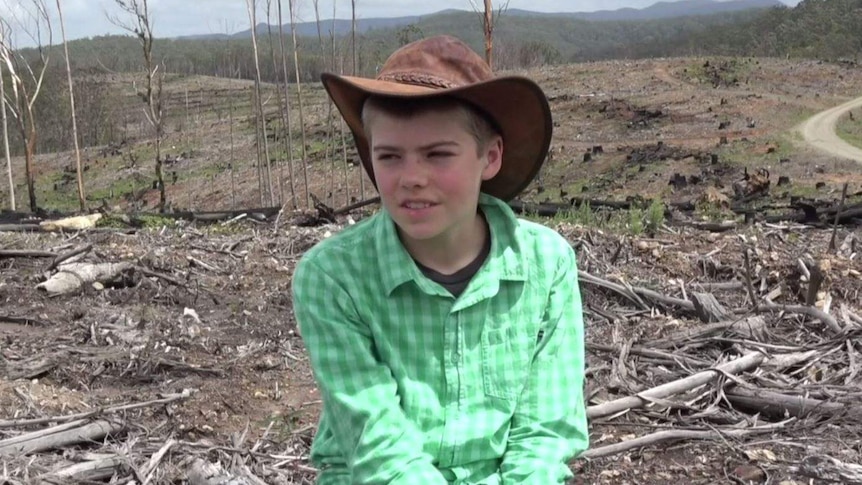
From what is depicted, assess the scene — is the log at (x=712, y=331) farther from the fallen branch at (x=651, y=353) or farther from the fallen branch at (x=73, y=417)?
the fallen branch at (x=73, y=417)

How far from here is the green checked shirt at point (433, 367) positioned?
1.62m

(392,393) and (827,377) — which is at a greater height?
(392,393)

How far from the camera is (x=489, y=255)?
175cm

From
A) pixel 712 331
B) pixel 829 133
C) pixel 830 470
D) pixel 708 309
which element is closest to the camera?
pixel 830 470

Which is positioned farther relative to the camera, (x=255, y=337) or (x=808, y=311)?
(x=255, y=337)

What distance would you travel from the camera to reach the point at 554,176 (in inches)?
1015

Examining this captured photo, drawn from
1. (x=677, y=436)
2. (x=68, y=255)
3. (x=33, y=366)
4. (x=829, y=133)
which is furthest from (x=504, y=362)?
(x=829, y=133)

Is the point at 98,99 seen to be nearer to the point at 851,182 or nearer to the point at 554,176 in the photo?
the point at 554,176

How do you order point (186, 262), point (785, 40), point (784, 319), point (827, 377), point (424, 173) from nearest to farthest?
point (424, 173), point (827, 377), point (784, 319), point (186, 262), point (785, 40)

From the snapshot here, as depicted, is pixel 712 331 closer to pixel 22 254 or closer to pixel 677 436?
pixel 677 436

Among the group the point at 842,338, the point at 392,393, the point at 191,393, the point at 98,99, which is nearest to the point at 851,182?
the point at 842,338

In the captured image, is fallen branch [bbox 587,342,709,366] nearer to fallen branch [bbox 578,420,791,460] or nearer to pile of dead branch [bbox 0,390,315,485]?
fallen branch [bbox 578,420,791,460]

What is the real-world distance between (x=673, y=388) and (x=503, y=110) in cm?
226

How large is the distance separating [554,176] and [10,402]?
75.6 ft
